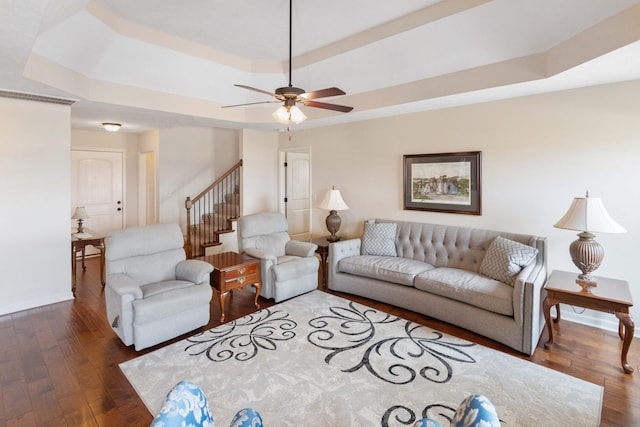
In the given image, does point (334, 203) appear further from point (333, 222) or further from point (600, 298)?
point (600, 298)

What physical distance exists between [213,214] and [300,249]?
10.2ft

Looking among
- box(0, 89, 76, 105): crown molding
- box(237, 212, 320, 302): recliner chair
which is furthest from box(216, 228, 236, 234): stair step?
box(0, 89, 76, 105): crown molding

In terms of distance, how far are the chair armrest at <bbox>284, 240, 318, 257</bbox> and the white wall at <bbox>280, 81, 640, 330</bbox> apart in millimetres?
1268

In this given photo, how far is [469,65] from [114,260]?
13.8ft

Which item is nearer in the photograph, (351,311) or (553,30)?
(553,30)

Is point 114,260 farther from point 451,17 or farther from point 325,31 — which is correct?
point 451,17

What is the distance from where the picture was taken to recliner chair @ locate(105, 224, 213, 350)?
2.92m

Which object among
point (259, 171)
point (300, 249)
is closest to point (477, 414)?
point (300, 249)

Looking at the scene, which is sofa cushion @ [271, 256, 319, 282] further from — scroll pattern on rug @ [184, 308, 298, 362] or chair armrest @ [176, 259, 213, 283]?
chair armrest @ [176, 259, 213, 283]

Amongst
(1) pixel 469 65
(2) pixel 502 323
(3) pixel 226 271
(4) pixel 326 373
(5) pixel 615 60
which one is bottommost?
(4) pixel 326 373

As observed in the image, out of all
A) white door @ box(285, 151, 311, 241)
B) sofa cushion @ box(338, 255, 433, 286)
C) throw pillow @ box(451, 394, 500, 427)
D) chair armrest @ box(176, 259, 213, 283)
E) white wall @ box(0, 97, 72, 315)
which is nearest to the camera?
throw pillow @ box(451, 394, 500, 427)

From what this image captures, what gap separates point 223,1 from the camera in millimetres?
3006

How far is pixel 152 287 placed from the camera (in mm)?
3293

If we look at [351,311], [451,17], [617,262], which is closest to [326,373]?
[351,311]
